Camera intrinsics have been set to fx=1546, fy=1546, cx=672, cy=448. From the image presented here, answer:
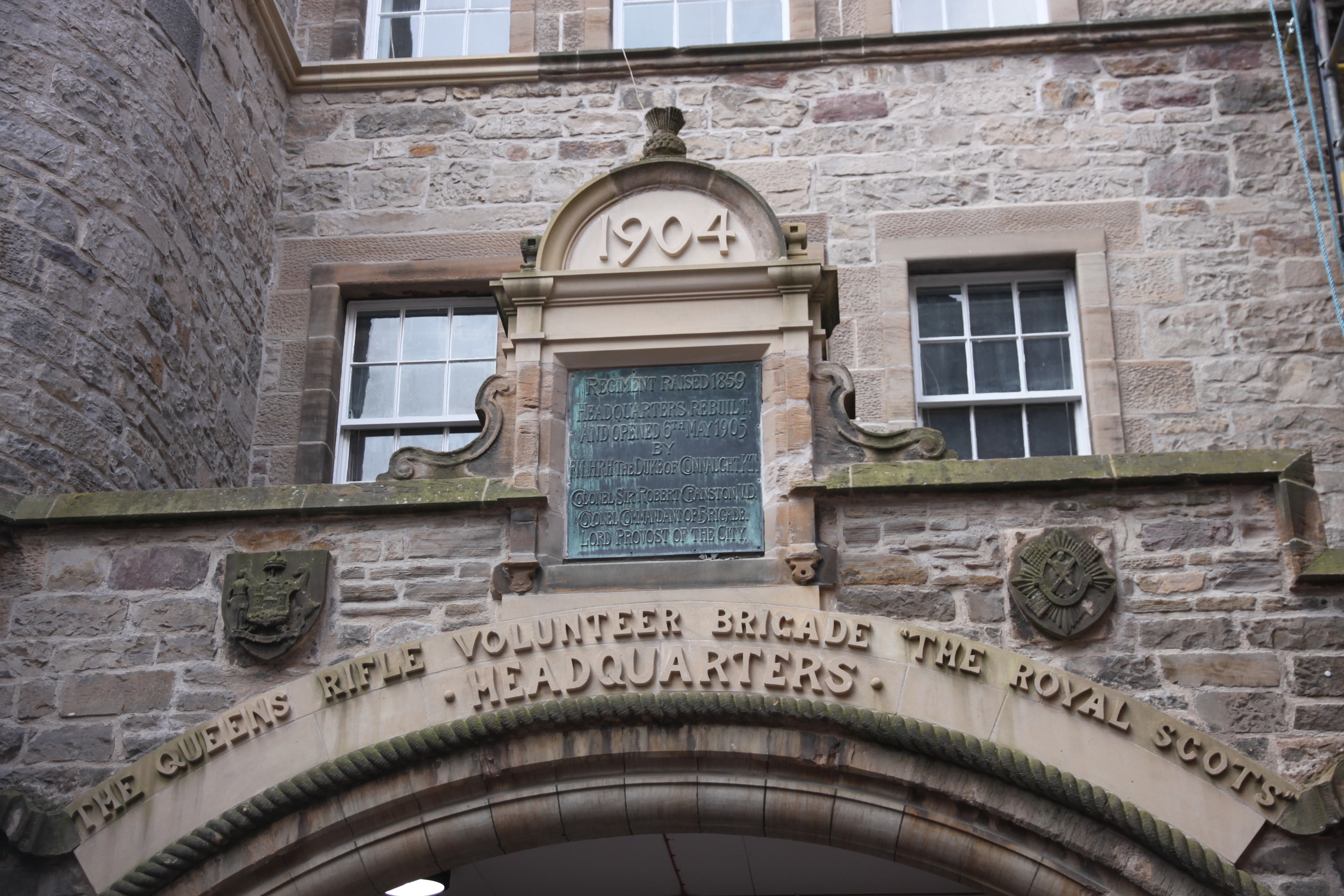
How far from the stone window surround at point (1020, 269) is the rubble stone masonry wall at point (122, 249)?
12.1 feet

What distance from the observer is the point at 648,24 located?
9.98 metres

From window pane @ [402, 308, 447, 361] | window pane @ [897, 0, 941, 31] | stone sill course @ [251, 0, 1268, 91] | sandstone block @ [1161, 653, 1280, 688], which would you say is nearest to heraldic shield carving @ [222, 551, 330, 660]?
window pane @ [402, 308, 447, 361]

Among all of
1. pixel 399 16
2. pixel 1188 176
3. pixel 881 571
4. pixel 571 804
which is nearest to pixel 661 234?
pixel 881 571

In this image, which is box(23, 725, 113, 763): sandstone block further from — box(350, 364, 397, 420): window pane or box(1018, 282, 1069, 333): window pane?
box(1018, 282, 1069, 333): window pane

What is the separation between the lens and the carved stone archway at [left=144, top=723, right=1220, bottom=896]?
18.9 ft

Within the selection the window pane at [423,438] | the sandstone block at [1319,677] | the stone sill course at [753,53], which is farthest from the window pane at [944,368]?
the sandstone block at [1319,677]

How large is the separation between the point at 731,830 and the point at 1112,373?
3.88 m

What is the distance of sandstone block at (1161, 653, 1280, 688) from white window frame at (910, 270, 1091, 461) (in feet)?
8.72

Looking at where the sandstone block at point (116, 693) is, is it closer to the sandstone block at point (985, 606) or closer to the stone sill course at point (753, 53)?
the sandstone block at point (985, 606)

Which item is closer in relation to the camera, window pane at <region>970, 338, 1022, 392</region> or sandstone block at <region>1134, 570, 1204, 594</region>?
sandstone block at <region>1134, 570, 1204, 594</region>

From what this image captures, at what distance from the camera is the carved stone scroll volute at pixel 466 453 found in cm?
653

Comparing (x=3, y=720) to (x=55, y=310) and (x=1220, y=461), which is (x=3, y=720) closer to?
(x=55, y=310)

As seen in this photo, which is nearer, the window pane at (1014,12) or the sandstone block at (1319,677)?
the sandstone block at (1319,677)

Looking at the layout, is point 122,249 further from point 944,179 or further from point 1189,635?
point 1189,635
